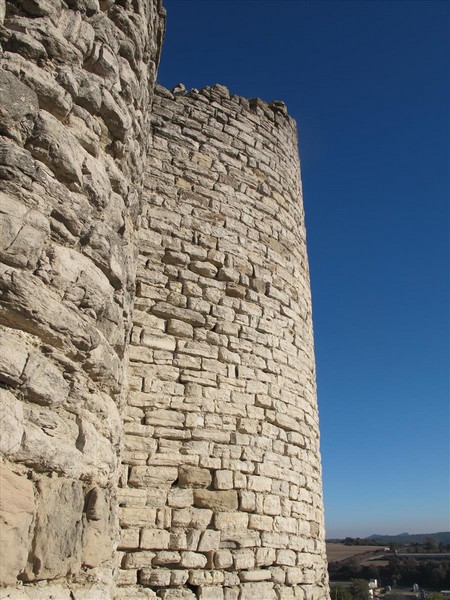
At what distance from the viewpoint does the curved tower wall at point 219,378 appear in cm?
365

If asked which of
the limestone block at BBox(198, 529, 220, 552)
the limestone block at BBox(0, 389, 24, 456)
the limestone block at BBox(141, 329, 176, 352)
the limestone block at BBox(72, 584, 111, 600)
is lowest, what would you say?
the limestone block at BBox(72, 584, 111, 600)

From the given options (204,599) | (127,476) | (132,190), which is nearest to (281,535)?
(204,599)

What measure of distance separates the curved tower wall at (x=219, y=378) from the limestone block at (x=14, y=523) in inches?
81.0

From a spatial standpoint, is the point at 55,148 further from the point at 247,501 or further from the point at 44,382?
the point at 247,501

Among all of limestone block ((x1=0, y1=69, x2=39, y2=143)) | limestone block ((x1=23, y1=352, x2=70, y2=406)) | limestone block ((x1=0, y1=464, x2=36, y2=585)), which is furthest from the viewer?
limestone block ((x1=0, y1=69, x2=39, y2=143))

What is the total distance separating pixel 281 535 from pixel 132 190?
288 cm

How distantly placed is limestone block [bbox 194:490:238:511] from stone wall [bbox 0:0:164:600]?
1.55 meters

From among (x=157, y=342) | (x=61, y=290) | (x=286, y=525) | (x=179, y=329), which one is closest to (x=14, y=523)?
(x=61, y=290)

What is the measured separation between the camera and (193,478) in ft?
12.5

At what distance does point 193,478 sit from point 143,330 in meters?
1.16

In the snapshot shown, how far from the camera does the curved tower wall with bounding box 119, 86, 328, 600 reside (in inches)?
144

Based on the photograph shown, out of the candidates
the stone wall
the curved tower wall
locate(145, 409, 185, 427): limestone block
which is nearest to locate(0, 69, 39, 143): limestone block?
the stone wall

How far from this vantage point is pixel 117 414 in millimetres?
2395

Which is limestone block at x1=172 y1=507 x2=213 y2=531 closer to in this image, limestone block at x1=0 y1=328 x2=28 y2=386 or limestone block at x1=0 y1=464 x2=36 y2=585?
limestone block at x1=0 y1=464 x2=36 y2=585
